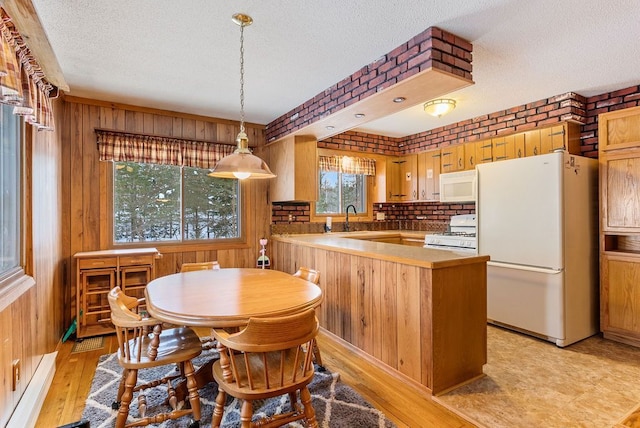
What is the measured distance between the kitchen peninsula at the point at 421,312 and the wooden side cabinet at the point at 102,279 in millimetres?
2201

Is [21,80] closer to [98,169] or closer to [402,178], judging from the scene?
[98,169]

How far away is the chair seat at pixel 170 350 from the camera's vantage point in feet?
5.80

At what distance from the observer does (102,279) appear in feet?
11.2

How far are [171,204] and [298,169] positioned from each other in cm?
163

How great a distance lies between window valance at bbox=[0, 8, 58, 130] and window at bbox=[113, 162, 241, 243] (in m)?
1.55

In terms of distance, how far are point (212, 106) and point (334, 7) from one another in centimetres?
228

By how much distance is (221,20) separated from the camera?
2.05 metres

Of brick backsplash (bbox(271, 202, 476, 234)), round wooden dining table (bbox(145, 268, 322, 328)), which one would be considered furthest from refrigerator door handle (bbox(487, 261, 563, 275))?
round wooden dining table (bbox(145, 268, 322, 328))

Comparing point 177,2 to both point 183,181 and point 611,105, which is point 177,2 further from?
point 611,105

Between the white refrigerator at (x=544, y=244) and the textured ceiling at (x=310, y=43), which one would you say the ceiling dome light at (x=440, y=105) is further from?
the white refrigerator at (x=544, y=244)

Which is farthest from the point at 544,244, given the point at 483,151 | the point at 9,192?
the point at 9,192

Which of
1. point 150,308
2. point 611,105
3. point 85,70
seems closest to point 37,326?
point 150,308

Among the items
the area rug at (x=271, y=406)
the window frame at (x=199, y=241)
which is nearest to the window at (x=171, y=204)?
the window frame at (x=199, y=241)

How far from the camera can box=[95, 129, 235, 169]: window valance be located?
3565 millimetres
